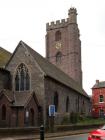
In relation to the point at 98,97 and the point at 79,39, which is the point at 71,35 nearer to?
the point at 79,39

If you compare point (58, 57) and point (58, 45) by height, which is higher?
point (58, 45)

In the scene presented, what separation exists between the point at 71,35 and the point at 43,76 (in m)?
42.0

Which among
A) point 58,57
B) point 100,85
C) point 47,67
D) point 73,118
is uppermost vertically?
point 58,57


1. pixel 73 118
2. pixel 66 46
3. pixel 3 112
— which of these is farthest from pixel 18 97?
pixel 66 46

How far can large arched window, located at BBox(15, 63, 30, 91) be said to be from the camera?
46.3 meters

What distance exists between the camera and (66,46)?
8675cm

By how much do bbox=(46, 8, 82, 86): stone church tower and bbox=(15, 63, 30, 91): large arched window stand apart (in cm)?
3734

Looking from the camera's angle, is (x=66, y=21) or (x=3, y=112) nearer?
(x=3, y=112)

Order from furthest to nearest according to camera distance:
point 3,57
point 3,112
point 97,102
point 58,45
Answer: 1. point 97,102
2. point 58,45
3. point 3,57
4. point 3,112

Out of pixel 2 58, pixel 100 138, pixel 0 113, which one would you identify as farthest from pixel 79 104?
pixel 100 138

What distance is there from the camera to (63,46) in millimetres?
87000

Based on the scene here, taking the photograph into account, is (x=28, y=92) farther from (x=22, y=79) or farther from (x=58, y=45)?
(x=58, y=45)

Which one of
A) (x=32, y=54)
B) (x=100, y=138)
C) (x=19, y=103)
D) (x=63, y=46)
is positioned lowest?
(x=100, y=138)

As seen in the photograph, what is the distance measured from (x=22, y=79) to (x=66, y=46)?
135 ft
